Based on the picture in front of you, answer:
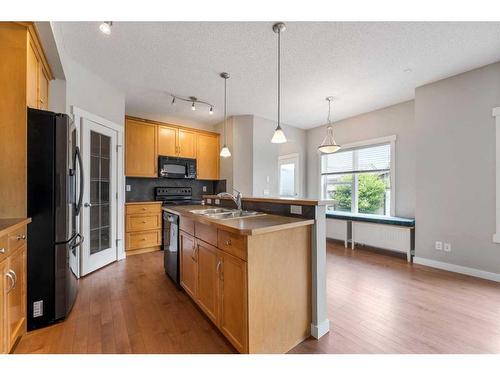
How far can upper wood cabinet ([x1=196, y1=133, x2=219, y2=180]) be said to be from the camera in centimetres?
484

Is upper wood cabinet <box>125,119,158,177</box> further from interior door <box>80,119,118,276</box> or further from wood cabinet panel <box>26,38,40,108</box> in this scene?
wood cabinet panel <box>26,38,40,108</box>

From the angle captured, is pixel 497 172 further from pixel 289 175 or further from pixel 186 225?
pixel 289 175

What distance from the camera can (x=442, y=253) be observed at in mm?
3152

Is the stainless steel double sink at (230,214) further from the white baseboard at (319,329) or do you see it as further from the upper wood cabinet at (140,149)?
the upper wood cabinet at (140,149)

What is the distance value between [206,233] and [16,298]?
1.34m

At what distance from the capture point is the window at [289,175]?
580 centimetres

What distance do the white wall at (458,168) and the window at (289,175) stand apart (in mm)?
2746

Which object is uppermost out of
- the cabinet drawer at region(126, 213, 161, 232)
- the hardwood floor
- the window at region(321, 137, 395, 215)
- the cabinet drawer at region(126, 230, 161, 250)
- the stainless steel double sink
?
the window at region(321, 137, 395, 215)

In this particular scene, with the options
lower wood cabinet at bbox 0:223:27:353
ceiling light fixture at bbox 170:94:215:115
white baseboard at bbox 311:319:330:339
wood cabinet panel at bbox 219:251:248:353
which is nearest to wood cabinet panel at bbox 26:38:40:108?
lower wood cabinet at bbox 0:223:27:353

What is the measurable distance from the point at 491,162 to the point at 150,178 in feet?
17.2

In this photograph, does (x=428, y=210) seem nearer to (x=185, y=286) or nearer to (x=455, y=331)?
(x=455, y=331)

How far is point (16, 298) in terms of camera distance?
1.54 meters

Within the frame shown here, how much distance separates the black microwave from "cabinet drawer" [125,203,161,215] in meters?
0.60
